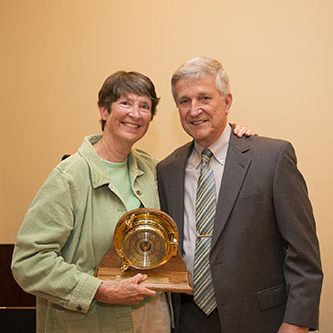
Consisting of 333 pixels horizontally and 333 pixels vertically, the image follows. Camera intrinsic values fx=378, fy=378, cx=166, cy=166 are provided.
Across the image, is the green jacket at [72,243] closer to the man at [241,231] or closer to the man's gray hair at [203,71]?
the man at [241,231]

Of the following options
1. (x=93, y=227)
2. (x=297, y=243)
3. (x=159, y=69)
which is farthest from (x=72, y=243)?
(x=159, y=69)

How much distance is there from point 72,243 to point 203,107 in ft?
2.78

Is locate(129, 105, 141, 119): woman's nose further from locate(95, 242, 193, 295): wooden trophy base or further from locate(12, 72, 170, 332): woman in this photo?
locate(95, 242, 193, 295): wooden trophy base

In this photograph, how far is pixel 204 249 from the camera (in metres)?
1.71

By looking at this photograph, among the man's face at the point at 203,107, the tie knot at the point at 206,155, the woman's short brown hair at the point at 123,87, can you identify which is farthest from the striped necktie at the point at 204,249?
the woman's short brown hair at the point at 123,87

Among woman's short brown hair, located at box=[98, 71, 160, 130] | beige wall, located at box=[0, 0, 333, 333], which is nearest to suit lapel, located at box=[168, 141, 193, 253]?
woman's short brown hair, located at box=[98, 71, 160, 130]

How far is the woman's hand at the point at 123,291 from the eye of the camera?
151 cm

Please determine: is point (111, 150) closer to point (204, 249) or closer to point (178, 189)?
point (178, 189)

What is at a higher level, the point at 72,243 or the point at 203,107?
the point at 203,107

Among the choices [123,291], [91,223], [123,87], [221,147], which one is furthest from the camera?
[221,147]

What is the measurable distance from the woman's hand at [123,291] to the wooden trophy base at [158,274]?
0.02 m

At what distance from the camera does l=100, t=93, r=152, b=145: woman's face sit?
1727mm

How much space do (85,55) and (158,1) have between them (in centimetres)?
63

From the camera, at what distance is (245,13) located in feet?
8.23
